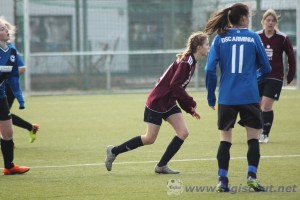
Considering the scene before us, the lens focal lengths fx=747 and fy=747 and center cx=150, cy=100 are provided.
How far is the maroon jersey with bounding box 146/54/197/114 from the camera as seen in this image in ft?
27.5

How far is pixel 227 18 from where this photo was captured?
7441mm

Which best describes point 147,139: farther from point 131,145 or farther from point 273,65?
point 273,65

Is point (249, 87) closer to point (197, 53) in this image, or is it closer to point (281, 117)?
point (197, 53)

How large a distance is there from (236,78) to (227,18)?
2.03 ft

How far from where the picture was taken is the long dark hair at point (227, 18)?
741 centimetres

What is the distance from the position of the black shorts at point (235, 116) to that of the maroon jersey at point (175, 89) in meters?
1.06

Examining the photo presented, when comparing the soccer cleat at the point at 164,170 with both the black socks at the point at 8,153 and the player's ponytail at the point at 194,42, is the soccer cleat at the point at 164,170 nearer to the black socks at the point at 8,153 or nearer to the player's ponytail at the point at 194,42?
the player's ponytail at the point at 194,42

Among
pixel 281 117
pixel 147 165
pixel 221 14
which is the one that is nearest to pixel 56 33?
pixel 281 117

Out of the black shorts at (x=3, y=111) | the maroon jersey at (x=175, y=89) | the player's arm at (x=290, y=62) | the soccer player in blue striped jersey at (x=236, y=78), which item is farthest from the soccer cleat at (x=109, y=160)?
the player's arm at (x=290, y=62)

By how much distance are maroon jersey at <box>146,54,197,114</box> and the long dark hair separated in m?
0.97

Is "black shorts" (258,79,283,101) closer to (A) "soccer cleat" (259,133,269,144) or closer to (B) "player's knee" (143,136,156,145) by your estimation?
(A) "soccer cleat" (259,133,269,144)

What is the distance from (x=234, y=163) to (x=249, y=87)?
86.5 inches
